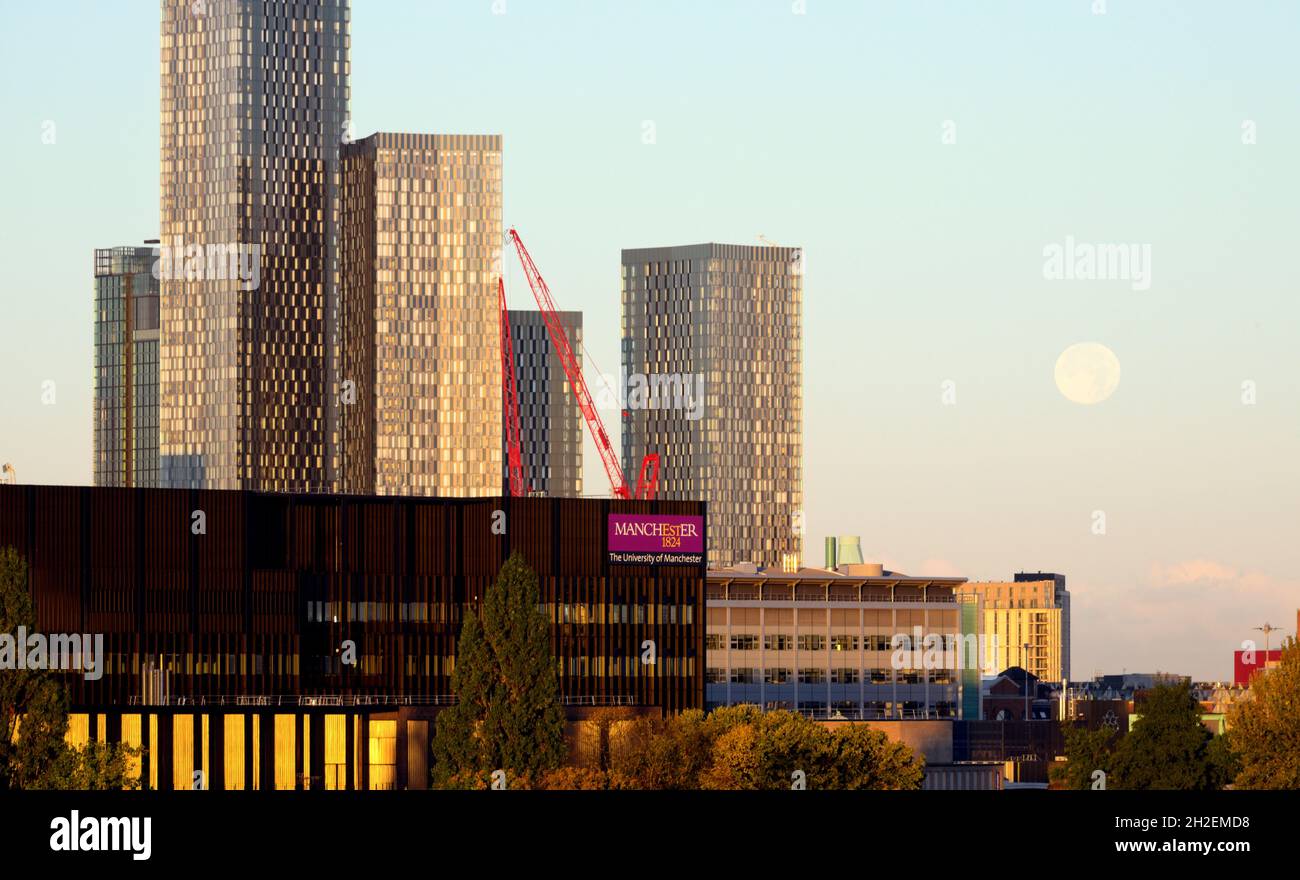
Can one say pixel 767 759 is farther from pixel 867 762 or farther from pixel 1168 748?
pixel 1168 748

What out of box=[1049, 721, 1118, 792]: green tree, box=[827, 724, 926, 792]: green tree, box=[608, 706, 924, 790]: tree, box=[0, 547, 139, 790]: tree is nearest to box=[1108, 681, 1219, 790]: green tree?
box=[1049, 721, 1118, 792]: green tree

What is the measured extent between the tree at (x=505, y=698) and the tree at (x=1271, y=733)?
46.5 metres

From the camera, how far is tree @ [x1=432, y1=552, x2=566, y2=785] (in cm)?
17462

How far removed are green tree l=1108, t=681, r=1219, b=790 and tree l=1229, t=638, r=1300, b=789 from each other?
742cm

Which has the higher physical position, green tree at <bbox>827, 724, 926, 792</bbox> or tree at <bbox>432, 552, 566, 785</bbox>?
tree at <bbox>432, 552, 566, 785</bbox>

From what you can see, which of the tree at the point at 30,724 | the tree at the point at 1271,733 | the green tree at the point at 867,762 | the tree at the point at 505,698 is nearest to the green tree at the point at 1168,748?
the tree at the point at 1271,733

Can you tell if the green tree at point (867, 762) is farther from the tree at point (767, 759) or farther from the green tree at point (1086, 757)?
the green tree at point (1086, 757)

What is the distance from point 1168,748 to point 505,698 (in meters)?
46.5

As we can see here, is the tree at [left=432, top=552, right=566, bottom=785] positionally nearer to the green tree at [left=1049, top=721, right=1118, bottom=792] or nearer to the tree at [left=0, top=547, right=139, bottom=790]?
the tree at [left=0, top=547, right=139, bottom=790]

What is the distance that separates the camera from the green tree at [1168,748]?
174875 mm

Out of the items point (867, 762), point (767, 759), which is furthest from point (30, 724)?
point (867, 762)
